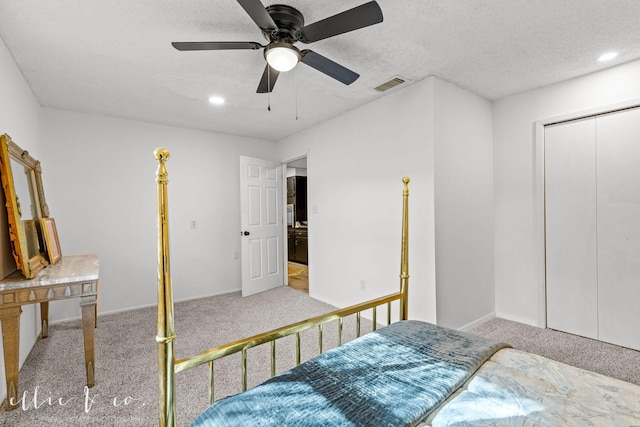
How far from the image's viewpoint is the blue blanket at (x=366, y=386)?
0.96 meters

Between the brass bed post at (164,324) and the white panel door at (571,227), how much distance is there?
3.42 m

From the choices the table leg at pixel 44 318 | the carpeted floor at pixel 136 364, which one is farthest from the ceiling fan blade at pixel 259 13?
the table leg at pixel 44 318

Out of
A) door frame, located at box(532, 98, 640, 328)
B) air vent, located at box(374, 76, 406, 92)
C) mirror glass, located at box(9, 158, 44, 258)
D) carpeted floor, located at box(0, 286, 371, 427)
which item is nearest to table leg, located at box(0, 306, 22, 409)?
carpeted floor, located at box(0, 286, 371, 427)

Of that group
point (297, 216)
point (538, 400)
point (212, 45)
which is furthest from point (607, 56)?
point (297, 216)

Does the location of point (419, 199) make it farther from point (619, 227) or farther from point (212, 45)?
point (212, 45)

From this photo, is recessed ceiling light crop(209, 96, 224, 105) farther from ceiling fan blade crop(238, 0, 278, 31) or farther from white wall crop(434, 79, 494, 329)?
white wall crop(434, 79, 494, 329)

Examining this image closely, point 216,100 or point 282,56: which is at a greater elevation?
point 216,100

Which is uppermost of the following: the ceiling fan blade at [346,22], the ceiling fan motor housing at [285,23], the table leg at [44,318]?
the ceiling fan motor housing at [285,23]

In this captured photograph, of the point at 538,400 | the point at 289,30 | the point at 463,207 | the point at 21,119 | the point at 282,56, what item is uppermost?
the point at 289,30

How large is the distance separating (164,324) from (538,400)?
4.29 feet

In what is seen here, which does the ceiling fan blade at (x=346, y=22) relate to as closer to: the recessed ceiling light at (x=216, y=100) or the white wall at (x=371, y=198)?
the white wall at (x=371, y=198)

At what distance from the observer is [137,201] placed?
387 centimetres

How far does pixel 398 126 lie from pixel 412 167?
0.46m

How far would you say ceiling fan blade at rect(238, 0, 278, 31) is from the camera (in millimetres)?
1428
